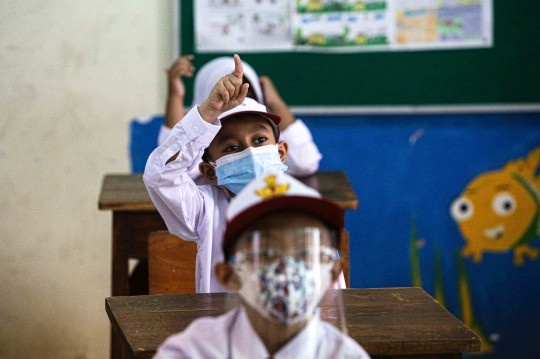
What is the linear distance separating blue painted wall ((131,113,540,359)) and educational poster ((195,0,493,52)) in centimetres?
36

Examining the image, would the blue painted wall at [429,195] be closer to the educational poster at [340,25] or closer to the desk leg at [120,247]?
the educational poster at [340,25]

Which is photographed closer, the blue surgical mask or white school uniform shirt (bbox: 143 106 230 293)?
white school uniform shirt (bbox: 143 106 230 293)

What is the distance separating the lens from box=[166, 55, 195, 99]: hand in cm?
307

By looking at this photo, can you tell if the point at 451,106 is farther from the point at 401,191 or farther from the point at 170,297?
the point at 170,297

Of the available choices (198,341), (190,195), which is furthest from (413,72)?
(198,341)

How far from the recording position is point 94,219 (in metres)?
3.59

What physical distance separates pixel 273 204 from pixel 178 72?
6.79 feet

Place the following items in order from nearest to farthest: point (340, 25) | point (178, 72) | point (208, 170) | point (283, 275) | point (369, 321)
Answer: point (283, 275) < point (369, 321) < point (208, 170) < point (178, 72) < point (340, 25)

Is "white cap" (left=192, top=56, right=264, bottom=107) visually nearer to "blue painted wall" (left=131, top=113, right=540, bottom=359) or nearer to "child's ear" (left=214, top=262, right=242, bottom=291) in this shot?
"blue painted wall" (left=131, top=113, right=540, bottom=359)

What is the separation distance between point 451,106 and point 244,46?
1.03 meters

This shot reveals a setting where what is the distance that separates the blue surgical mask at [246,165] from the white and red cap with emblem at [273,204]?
29.0 inches

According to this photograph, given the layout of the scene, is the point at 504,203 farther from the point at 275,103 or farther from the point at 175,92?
the point at 175,92

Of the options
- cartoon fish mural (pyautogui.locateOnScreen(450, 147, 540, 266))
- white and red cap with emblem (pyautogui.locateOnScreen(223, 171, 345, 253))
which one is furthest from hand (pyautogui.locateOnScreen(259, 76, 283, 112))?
white and red cap with emblem (pyautogui.locateOnScreen(223, 171, 345, 253))

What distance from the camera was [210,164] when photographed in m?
2.00
